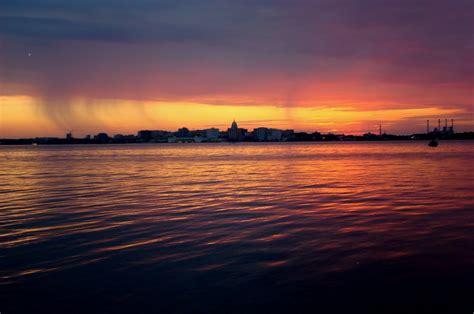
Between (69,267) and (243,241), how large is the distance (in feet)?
18.4

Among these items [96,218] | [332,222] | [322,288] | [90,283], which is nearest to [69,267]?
[90,283]

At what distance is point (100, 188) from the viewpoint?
3403 centimetres

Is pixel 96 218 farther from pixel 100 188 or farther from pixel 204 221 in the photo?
pixel 100 188

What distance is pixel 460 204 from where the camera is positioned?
22.5 meters

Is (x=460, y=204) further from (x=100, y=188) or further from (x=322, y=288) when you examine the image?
(x=100, y=188)

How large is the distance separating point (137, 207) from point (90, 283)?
42.3 feet

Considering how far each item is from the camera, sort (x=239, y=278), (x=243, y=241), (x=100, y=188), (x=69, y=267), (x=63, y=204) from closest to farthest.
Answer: (x=239, y=278)
(x=69, y=267)
(x=243, y=241)
(x=63, y=204)
(x=100, y=188)

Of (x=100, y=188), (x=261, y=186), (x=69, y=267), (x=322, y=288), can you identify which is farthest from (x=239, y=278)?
(x=100, y=188)

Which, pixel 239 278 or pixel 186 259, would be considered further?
pixel 186 259

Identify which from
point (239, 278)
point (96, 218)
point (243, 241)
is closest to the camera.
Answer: point (239, 278)

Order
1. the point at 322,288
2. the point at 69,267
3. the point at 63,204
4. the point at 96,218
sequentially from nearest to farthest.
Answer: the point at 322,288, the point at 69,267, the point at 96,218, the point at 63,204

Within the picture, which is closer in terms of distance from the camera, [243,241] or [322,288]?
[322,288]

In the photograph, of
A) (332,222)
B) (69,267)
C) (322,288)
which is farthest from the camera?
(332,222)

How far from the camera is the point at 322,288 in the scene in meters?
9.88
